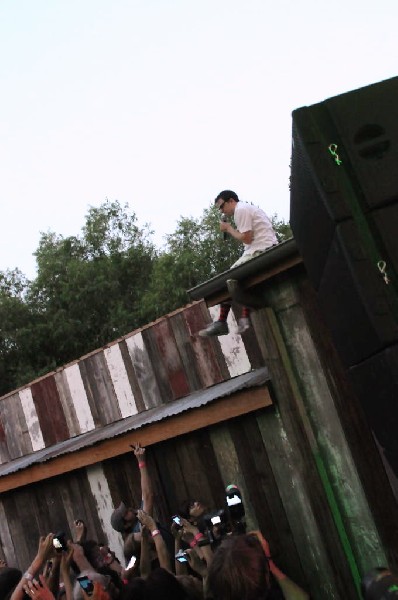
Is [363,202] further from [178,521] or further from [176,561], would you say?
[178,521]

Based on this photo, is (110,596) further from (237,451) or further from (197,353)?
(197,353)

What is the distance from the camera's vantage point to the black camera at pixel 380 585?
2428 mm

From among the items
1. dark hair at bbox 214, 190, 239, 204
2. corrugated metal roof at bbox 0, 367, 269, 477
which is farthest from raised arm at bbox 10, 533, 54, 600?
dark hair at bbox 214, 190, 239, 204

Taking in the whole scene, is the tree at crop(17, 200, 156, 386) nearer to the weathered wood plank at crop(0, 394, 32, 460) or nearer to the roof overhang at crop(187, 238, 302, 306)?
the weathered wood plank at crop(0, 394, 32, 460)

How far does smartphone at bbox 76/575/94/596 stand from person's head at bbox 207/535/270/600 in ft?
3.55

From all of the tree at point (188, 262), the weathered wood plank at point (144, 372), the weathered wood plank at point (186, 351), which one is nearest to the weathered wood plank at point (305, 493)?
the weathered wood plank at point (186, 351)

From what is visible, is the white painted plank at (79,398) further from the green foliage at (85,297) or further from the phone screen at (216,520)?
the green foliage at (85,297)

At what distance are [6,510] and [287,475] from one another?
4678 mm

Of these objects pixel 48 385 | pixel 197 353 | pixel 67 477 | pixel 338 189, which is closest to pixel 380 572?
pixel 338 189

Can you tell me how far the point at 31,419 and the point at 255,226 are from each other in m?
4.20

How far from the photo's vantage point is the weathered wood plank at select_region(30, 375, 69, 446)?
28.7 ft

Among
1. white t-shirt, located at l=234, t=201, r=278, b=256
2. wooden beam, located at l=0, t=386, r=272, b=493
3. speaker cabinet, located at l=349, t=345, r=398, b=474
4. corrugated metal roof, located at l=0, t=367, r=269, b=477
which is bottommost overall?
speaker cabinet, located at l=349, t=345, r=398, b=474

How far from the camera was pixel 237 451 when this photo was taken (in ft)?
20.5

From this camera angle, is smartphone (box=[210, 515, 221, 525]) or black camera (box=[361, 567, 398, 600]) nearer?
black camera (box=[361, 567, 398, 600])
